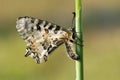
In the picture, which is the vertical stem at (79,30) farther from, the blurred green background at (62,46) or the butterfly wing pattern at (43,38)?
the blurred green background at (62,46)

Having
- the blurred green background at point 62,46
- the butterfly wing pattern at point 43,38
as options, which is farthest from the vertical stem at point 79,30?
the blurred green background at point 62,46

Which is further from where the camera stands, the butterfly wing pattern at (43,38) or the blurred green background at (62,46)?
the blurred green background at (62,46)

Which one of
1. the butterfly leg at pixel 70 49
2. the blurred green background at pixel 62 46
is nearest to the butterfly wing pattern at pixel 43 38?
the butterfly leg at pixel 70 49

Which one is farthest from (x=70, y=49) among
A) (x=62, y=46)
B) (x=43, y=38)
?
(x=62, y=46)

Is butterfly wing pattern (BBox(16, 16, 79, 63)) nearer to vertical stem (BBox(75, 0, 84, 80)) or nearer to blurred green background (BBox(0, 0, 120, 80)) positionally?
vertical stem (BBox(75, 0, 84, 80))

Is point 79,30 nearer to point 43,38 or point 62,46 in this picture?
point 43,38

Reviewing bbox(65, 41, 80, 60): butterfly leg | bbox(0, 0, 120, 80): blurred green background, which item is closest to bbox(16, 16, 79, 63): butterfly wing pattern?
bbox(65, 41, 80, 60): butterfly leg
